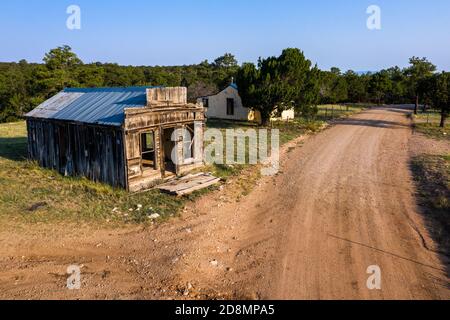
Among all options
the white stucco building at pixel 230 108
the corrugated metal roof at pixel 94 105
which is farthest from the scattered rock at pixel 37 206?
the white stucco building at pixel 230 108

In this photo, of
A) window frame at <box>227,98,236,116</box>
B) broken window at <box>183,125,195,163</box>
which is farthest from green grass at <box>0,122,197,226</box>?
window frame at <box>227,98,236,116</box>

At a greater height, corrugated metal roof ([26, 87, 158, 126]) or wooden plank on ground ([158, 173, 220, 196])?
corrugated metal roof ([26, 87, 158, 126])

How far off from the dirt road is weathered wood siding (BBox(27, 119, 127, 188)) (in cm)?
378

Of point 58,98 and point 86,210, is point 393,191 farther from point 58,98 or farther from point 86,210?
point 58,98

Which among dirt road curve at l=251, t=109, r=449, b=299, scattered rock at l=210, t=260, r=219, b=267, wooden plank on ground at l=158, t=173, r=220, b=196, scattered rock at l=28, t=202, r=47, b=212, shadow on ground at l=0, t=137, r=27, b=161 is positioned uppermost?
shadow on ground at l=0, t=137, r=27, b=161

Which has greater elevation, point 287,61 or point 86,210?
point 287,61

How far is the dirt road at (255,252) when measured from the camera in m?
7.41

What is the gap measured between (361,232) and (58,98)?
16.4m

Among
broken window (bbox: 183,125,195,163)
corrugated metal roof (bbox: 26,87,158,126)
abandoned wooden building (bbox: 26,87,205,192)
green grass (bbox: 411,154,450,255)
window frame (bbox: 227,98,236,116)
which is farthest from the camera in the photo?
window frame (bbox: 227,98,236,116)

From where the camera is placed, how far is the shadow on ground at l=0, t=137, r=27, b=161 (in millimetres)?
18862

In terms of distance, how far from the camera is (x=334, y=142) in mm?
23953

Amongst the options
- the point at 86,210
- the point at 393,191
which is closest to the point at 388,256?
the point at 393,191

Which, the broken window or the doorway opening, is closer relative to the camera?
the doorway opening

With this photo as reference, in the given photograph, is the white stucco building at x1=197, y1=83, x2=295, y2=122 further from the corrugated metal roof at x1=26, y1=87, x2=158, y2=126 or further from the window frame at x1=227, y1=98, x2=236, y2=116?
the corrugated metal roof at x1=26, y1=87, x2=158, y2=126
